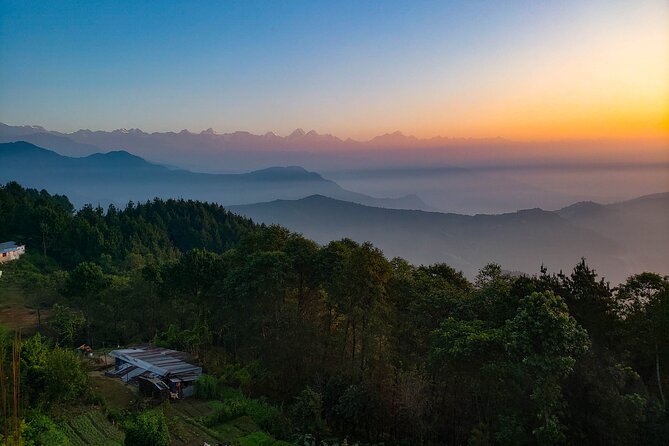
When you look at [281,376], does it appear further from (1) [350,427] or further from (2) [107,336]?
(2) [107,336]

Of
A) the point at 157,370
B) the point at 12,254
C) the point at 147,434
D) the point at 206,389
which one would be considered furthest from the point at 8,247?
the point at 147,434

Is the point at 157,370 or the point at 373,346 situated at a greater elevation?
the point at 373,346

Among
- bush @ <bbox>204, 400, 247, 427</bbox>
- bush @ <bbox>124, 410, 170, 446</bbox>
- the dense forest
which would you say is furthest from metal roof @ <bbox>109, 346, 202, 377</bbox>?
bush @ <bbox>124, 410, 170, 446</bbox>

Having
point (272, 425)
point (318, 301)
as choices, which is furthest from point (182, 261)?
point (272, 425)

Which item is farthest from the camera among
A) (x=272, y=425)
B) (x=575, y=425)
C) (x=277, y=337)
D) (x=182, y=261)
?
(x=182, y=261)

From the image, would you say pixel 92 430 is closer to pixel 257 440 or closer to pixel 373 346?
pixel 257 440

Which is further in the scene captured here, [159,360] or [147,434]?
[159,360]
